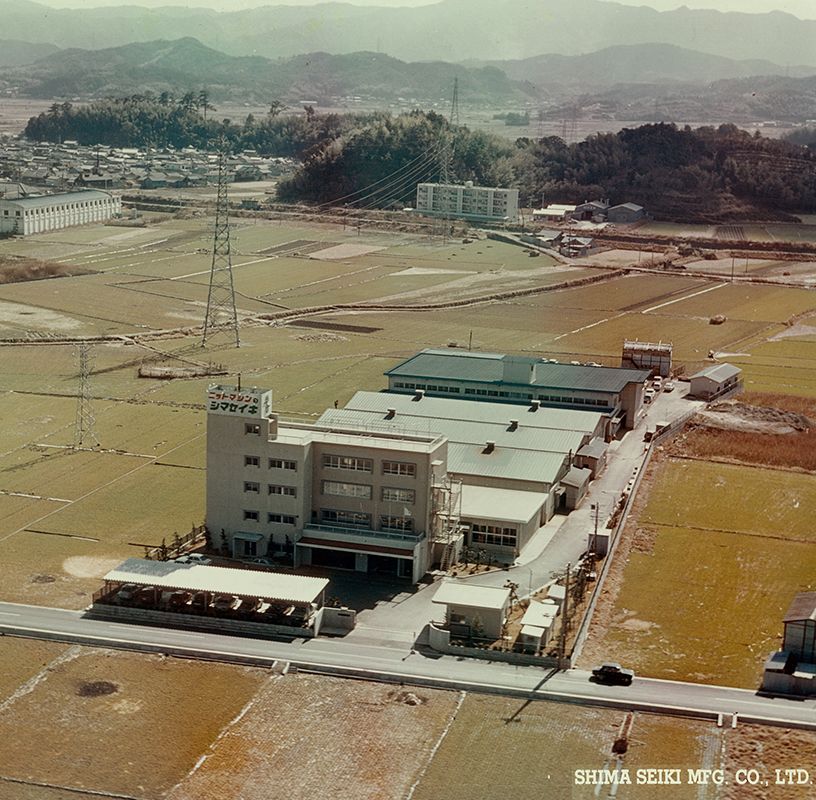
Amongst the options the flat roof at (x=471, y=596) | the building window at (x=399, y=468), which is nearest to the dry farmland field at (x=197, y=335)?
the building window at (x=399, y=468)

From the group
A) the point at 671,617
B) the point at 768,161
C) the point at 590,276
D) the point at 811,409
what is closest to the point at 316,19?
the point at 768,161

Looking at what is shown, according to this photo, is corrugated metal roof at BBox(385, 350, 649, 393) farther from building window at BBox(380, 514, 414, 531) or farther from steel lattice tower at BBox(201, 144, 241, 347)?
building window at BBox(380, 514, 414, 531)

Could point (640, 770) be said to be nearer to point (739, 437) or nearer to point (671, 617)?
point (671, 617)

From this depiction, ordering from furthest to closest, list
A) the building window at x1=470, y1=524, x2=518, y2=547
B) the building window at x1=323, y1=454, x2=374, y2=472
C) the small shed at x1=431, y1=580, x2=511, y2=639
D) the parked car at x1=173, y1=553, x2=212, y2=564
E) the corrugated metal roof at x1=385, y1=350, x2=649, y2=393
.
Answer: the corrugated metal roof at x1=385, y1=350, x2=649, y2=393 < the building window at x1=470, y1=524, x2=518, y2=547 < the building window at x1=323, y1=454, x2=374, y2=472 < the parked car at x1=173, y1=553, x2=212, y2=564 < the small shed at x1=431, y1=580, x2=511, y2=639

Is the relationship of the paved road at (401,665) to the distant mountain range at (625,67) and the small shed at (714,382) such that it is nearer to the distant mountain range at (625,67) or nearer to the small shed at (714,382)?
the small shed at (714,382)

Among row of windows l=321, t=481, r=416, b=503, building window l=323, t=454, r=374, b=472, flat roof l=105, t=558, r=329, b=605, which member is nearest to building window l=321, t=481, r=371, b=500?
row of windows l=321, t=481, r=416, b=503
